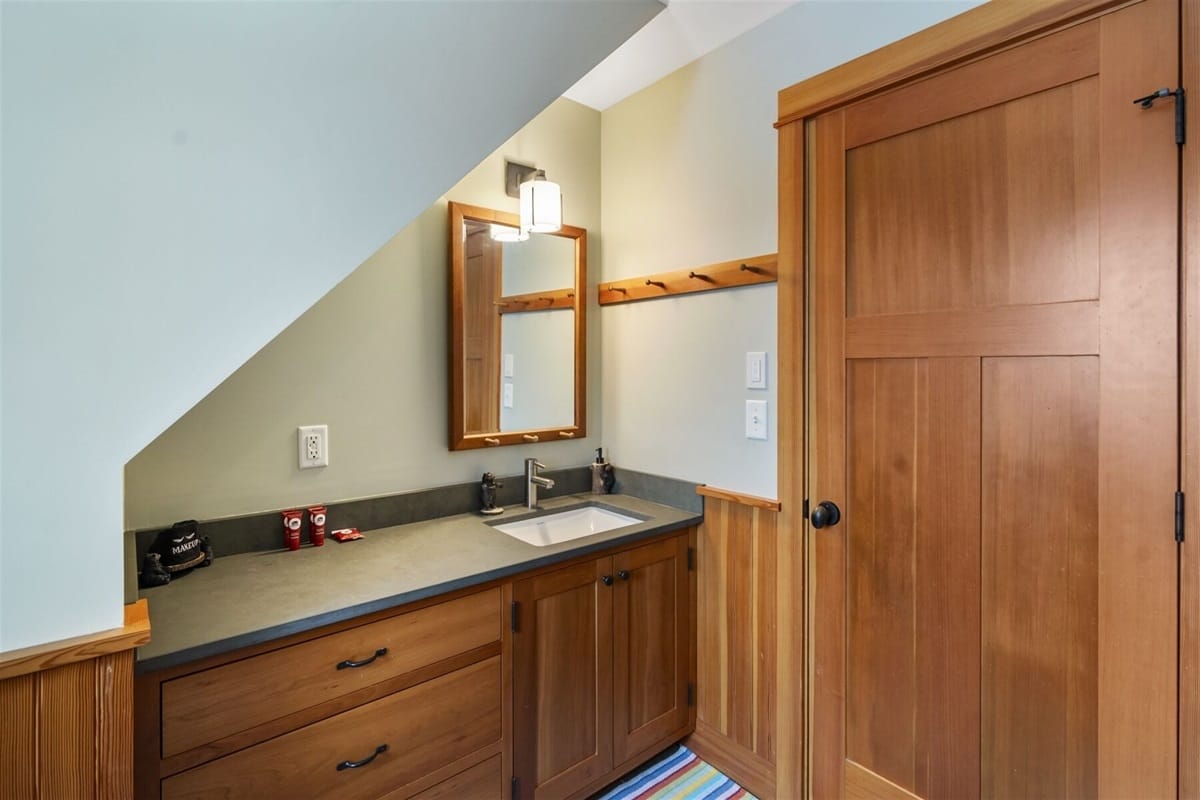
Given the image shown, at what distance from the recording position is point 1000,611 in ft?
4.41

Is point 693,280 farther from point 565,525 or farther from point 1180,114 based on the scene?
point 1180,114

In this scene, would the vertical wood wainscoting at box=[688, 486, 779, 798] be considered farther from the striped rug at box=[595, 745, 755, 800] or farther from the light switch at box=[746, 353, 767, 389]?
the light switch at box=[746, 353, 767, 389]

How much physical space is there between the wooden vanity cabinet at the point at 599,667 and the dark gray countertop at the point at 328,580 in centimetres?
11

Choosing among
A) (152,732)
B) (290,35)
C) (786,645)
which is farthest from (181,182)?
(786,645)

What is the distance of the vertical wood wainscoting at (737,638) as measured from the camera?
72.4 inches

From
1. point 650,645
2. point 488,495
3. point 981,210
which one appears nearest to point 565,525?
point 488,495

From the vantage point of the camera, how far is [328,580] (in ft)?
4.57

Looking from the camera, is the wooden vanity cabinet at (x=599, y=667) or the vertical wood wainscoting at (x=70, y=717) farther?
the wooden vanity cabinet at (x=599, y=667)

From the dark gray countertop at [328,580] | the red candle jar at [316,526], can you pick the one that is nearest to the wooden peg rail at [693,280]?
the dark gray countertop at [328,580]

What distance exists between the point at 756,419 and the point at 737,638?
73cm

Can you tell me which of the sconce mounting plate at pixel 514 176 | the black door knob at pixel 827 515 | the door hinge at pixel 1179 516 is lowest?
the black door knob at pixel 827 515

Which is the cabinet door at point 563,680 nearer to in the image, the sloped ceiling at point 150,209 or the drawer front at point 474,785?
the drawer front at point 474,785

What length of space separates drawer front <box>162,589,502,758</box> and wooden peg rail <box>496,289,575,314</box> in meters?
1.05

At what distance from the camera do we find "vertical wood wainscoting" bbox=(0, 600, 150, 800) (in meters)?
0.84
